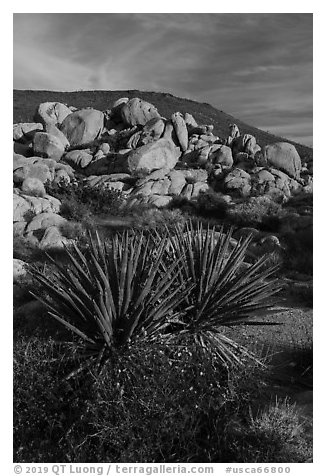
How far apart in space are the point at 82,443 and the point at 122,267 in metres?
1.53

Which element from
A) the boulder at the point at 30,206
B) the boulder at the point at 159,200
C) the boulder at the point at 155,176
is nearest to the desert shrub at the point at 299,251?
the boulder at the point at 159,200

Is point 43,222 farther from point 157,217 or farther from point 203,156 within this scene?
point 203,156

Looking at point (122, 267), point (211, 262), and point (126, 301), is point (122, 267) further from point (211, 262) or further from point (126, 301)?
point (211, 262)

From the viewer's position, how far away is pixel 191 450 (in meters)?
4.27

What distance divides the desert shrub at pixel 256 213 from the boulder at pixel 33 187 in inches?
307

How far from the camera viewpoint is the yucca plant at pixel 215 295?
16.5 ft

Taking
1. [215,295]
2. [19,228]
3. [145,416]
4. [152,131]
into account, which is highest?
[152,131]

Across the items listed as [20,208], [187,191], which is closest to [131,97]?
[187,191]

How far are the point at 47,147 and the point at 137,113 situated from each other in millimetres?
7189

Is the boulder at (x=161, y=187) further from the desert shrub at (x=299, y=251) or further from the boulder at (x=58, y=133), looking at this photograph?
the boulder at (x=58, y=133)

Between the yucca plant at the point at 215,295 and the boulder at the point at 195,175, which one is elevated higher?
the boulder at the point at 195,175

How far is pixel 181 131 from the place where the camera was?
2992 cm

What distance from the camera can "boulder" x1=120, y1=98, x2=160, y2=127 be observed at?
32375mm
